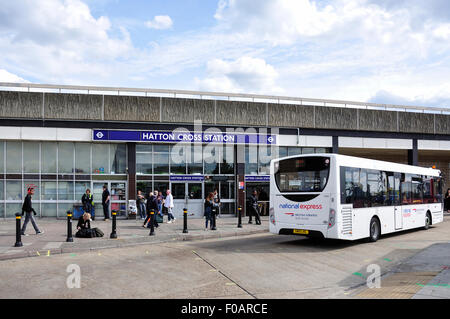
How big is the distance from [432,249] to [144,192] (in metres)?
14.7

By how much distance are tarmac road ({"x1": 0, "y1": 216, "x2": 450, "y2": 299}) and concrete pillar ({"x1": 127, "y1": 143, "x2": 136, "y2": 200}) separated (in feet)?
28.9

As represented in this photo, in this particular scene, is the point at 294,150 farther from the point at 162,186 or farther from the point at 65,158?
the point at 65,158

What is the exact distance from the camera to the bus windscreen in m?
11.8

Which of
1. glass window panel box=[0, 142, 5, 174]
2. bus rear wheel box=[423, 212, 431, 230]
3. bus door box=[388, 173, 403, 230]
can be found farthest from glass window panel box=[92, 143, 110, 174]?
bus rear wheel box=[423, 212, 431, 230]

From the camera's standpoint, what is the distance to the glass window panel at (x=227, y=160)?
76.6 ft

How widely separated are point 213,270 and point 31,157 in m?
16.0

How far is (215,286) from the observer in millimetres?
7254

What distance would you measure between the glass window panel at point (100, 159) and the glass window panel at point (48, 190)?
223 cm

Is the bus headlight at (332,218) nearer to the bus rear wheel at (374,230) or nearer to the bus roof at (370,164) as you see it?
the bus roof at (370,164)

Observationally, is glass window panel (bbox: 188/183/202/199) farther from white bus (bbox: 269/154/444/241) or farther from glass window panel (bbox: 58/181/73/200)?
white bus (bbox: 269/154/444/241)

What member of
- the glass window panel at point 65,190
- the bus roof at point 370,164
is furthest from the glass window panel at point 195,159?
the bus roof at point 370,164

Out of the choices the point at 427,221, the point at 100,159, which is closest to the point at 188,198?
the point at 100,159

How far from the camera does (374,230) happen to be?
13.4 m
